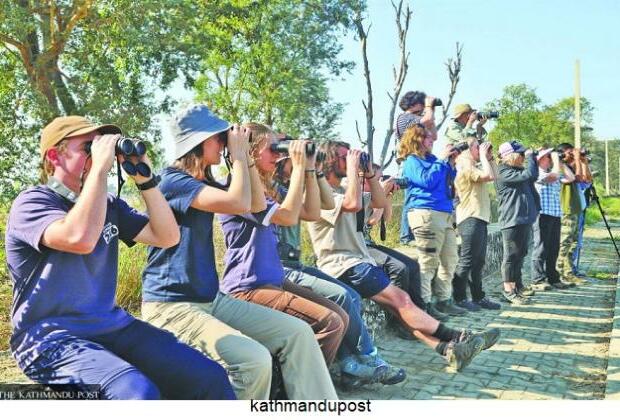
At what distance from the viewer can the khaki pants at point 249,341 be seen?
7.09ft

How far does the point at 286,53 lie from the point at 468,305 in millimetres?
3627

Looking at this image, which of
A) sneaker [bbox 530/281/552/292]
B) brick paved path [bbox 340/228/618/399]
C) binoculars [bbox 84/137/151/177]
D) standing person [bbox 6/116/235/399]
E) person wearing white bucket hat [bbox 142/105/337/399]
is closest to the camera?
standing person [bbox 6/116/235/399]

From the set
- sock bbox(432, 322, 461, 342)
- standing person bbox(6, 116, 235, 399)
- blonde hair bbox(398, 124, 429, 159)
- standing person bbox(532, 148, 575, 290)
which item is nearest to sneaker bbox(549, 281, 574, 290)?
standing person bbox(532, 148, 575, 290)

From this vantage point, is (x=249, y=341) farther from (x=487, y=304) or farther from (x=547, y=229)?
(x=547, y=229)

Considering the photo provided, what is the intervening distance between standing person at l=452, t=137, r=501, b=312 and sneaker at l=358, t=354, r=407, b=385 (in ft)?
6.54

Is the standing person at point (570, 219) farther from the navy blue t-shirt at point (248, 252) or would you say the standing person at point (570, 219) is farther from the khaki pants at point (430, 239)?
the navy blue t-shirt at point (248, 252)

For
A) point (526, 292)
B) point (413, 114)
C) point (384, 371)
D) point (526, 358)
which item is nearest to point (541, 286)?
point (526, 292)

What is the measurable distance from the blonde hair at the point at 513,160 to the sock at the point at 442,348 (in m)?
2.39

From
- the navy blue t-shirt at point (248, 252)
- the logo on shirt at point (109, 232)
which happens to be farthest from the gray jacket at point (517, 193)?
the logo on shirt at point (109, 232)

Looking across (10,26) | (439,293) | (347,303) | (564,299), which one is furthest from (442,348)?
(10,26)

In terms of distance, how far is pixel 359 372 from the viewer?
9.71 ft

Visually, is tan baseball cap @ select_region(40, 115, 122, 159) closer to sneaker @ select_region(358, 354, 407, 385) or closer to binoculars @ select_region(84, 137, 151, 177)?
binoculars @ select_region(84, 137, 151, 177)

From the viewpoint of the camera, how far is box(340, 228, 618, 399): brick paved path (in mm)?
3088

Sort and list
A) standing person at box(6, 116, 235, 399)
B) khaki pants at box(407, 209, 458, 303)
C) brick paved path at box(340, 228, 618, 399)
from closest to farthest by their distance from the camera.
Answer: standing person at box(6, 116, 235, 399) → brick paved path at box(340, 228, 618, 399) → khaki pants at box(407, 209, 458, 303)
